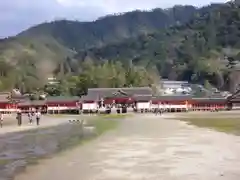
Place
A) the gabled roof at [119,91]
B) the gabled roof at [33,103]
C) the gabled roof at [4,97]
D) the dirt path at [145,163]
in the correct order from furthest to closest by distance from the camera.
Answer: the gabled roof at [119,91]
the gabled roof at [33,103]
the gabled roof at [4,97]
the dirt path at [145,163]

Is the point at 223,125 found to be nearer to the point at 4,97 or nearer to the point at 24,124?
the point at 24,124

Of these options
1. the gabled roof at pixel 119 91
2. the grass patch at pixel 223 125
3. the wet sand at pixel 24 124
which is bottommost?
the grass patch at pixel 223 125

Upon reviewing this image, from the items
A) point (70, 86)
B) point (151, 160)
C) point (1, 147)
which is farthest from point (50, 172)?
point (70, 86)

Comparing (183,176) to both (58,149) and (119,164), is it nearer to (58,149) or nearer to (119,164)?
(119,164)

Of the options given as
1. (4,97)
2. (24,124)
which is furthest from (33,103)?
(24,124)

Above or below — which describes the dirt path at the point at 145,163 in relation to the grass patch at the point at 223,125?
below

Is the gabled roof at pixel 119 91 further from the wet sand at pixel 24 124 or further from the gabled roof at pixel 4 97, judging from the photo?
the wet sand at pixel 24 124

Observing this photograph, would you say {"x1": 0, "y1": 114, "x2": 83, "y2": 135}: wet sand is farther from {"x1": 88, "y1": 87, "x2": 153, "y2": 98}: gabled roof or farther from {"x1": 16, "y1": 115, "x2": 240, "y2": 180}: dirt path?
{"x1": 88, "y1": 87, "x2": 153, "y2": 98}: gabled roof

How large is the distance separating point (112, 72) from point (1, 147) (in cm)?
10513

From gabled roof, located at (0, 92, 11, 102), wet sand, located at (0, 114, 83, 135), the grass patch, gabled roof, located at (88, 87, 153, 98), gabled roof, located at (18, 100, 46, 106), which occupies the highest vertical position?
gabled roof, located at (88, 87, 153, 98)

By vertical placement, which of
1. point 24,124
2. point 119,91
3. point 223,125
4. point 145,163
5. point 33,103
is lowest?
point 145,163

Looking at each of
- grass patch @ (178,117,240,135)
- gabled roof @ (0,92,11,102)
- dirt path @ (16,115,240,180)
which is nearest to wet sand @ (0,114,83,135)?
grass patch @ (178,117,240,135)

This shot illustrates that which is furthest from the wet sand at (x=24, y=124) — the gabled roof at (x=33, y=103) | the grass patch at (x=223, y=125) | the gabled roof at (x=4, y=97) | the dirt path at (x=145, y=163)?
the gabled roof at (x=33, y=103)

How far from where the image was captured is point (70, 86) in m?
127
